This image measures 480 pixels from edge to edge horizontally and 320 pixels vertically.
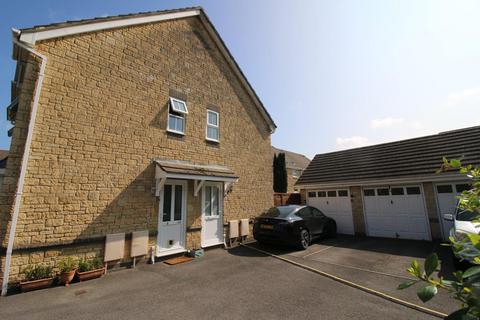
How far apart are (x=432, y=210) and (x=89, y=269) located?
12.7m

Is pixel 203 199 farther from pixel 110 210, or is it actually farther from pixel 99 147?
pixel 99 147

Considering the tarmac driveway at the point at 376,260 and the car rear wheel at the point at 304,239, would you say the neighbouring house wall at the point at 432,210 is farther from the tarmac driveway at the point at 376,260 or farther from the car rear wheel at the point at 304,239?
the car rear wheel at the point at 304,239

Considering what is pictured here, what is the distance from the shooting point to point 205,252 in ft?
28.7

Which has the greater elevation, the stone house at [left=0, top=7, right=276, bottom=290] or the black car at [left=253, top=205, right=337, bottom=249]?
the stone house at [left=0, top=7, right=276, bottom=290]

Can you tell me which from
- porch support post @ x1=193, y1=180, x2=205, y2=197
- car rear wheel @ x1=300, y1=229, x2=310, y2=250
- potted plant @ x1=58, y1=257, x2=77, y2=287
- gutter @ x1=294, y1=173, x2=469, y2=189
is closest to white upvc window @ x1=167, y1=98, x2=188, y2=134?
porch support post @ x1=193, y1=180, x2=205, y2=197

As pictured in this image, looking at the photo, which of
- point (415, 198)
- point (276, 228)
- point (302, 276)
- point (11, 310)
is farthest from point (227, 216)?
point (415, 198)

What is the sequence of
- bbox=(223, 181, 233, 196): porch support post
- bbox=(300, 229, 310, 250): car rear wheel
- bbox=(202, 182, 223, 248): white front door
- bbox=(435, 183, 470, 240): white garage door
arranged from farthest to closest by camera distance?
bbox=(223, 181, 233, 196): porch support post < bbox=(435, 183, 470, 240): white garage door < bbox=(202, 182, 223, 248): white front door < bbox=(300, 229, 310, 250): car rear wheel

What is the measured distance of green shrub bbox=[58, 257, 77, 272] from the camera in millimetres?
5758

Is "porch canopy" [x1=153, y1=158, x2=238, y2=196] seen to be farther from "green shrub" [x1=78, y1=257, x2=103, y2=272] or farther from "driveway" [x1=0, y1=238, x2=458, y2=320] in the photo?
"driveway" [x1=0, y1=238, x2=458, y2=320]

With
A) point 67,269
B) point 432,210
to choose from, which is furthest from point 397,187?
point 67,269

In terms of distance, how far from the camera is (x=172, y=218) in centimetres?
820

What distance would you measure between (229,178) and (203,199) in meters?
1.30

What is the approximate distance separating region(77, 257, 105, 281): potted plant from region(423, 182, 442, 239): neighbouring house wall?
483 inches

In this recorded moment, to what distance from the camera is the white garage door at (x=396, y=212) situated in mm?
10212
